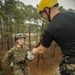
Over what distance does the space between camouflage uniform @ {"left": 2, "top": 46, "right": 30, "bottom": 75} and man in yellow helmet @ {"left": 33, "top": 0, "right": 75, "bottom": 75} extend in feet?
12.9

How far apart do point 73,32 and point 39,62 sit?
20.0m

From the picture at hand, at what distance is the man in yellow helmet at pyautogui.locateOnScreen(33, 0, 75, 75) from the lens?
120 inches

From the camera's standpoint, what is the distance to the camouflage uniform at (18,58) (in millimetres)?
7191

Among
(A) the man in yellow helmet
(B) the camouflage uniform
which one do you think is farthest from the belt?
(B) the camouflage uniform

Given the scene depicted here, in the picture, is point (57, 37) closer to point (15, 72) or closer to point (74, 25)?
point (74, 25)

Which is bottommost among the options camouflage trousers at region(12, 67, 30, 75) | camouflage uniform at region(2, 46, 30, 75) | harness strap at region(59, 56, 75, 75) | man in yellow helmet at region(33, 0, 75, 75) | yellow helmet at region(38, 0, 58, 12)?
camouflage trousers at region(12, 67, 30, 75)

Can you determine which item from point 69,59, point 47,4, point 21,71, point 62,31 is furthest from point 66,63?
point 21,71

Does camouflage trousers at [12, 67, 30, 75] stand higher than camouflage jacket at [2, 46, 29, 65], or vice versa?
camouflage jacket at [2, 46, 29, 65]

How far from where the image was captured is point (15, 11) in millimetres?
21609

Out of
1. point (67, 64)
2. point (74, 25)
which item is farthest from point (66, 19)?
point (67, 64)

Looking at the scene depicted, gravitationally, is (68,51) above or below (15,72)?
above

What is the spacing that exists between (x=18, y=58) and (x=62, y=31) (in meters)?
4.37

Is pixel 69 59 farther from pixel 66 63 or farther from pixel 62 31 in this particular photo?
pixel 62 31

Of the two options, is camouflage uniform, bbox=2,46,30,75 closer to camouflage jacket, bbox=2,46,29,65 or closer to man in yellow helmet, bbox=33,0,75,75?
camouflage jacket, bbox=2,46,29,65
